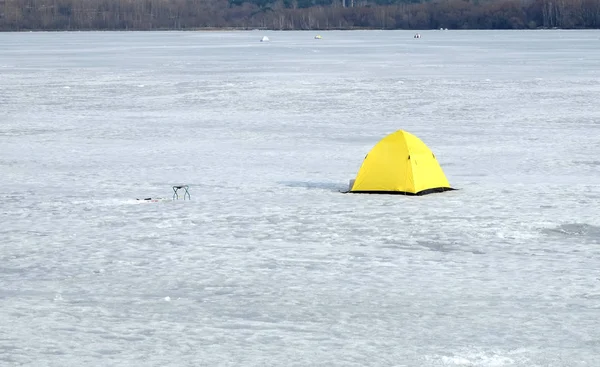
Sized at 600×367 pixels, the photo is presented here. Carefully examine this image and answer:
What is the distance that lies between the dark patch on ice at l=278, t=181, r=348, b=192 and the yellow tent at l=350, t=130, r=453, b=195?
357 mm

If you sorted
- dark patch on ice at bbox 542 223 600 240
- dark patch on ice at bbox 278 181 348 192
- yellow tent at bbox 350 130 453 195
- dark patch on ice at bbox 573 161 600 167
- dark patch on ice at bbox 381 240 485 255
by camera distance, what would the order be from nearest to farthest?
dark patch on ice at bbox 381 240 485 255 < dark patch on ice at bbox 542 223 600 240 < yellow tent at bbox 350 130 453 195 < dark patch on ice at bbox 278 181 348 192 < dark patch on ice at bbox 573 161 600 167

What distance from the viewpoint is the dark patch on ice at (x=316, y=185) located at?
12201 millimetres

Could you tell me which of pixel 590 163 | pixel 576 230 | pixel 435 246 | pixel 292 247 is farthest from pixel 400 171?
pixel 590 163

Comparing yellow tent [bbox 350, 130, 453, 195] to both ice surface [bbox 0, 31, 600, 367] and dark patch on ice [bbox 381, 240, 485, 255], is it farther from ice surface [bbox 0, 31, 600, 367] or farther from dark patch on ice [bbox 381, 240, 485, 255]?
dark patch on ice [bbox 381, 240, 485, 255]

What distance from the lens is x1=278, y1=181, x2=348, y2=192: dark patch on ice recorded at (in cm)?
1220

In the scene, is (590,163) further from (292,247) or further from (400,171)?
(292,247)

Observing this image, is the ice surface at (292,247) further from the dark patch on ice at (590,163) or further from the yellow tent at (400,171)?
the yellow tent at (400,171)

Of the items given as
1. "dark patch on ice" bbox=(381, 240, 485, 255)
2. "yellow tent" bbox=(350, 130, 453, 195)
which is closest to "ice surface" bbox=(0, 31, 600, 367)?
"dark patch on ice" bbox=(381, 240, 485, 255)

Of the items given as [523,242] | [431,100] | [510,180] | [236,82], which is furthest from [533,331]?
[236,82]

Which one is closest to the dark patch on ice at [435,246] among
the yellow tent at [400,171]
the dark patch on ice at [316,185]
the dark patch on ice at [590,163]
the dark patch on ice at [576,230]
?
the dark patch on ice at [576,230]

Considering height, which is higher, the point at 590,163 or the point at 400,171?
the point at 400,171

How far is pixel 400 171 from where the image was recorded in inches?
462

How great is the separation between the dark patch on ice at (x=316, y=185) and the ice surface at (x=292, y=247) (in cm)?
3

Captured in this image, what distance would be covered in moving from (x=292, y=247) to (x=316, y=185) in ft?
11.6
